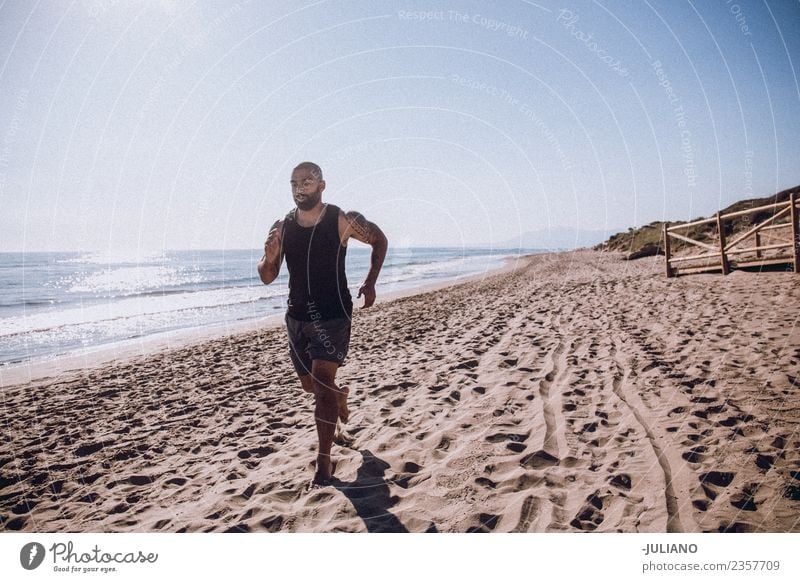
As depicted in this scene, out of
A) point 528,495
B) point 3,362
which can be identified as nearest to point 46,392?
point 3,362

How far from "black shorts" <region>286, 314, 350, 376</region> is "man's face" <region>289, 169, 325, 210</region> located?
1.00 metres

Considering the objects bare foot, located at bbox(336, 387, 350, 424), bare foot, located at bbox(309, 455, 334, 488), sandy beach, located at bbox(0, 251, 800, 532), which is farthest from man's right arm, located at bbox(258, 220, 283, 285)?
sandy beach, located at bbox(0, 251, 800, 532)

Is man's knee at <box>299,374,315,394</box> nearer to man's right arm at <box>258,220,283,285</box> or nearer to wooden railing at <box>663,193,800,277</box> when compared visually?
man's right arm at <box>258,220,283,285</box>

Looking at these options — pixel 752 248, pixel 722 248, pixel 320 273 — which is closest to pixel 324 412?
pixel 320 273

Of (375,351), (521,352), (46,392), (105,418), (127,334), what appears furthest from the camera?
(127,334)

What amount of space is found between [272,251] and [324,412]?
141 centimetres

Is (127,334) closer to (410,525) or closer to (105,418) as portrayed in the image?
(105,418)

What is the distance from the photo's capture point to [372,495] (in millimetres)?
2984

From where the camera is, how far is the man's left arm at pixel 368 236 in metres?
3.24
